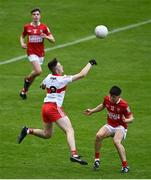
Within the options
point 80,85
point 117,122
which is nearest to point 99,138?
point 117,122

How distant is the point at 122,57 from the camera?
30641 mm

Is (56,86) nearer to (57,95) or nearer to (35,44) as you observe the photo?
(57,95)

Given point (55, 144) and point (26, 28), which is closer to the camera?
point (55, 144)

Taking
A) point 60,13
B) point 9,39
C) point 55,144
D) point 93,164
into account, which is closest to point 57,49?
point 9,39

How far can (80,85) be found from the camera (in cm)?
2747

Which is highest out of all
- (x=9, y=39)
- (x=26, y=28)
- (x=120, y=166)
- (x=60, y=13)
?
(x=60, y=13)

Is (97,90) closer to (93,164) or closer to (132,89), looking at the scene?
(132,89)

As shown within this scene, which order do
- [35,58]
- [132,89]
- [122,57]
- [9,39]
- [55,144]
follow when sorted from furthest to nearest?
[9,39]
[122,57]
[132,89]
[35,58]
[55,144]

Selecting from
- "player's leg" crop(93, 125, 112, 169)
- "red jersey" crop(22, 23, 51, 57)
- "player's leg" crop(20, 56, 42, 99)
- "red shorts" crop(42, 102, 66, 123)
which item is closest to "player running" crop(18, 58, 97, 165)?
"red shorts" crop(42, 102, 66, 123)

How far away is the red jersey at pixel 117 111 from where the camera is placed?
721 inches

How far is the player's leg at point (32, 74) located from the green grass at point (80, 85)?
30cm

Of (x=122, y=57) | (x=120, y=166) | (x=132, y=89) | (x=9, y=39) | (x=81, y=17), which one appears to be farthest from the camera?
(x=81, y=17)

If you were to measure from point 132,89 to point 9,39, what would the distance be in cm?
782

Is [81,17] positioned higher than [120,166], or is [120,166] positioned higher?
[81,17]
